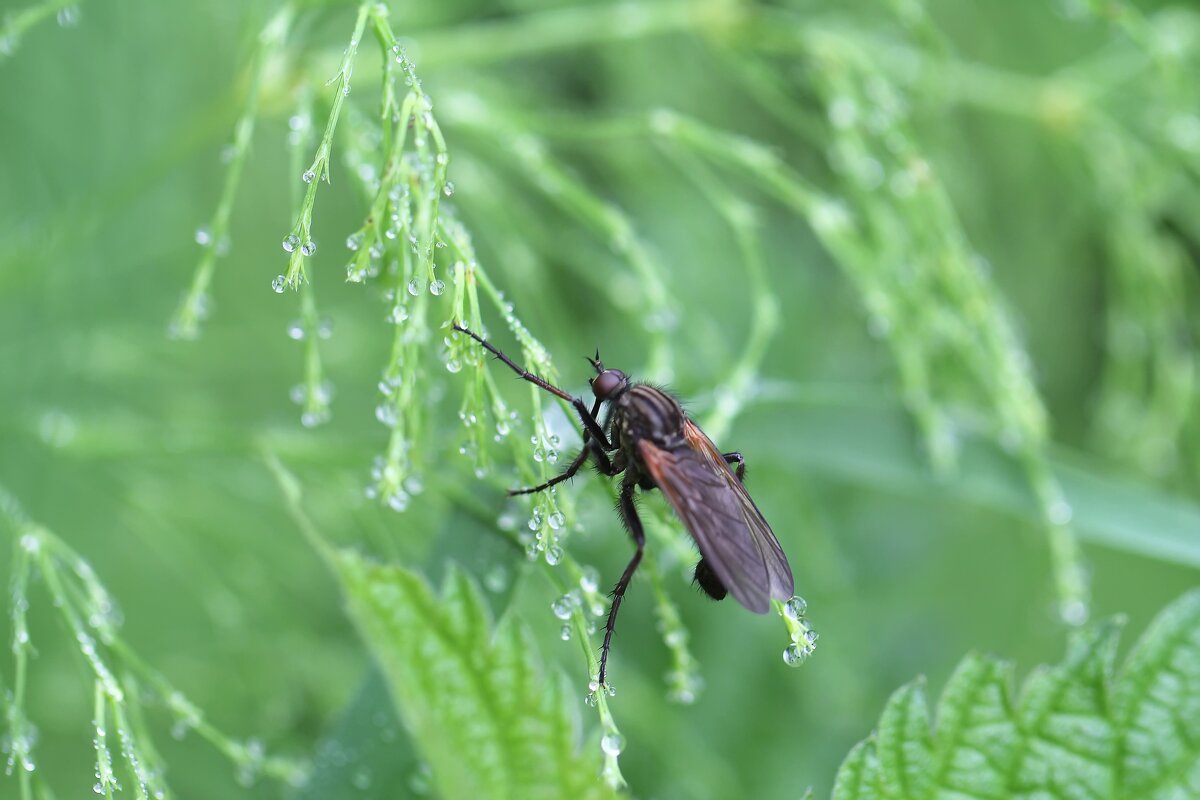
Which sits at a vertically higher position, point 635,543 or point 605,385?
point 605,385

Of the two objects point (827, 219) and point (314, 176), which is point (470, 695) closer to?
point (314, 176)

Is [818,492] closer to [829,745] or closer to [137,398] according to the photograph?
[829,745]

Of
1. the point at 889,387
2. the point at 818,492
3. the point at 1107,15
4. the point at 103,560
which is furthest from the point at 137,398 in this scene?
the point at 1107,15

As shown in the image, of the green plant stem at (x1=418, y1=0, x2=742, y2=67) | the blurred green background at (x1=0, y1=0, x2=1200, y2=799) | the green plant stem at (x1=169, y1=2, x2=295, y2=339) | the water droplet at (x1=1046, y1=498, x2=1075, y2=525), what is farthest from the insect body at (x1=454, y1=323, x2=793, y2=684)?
the green plant stem at (x1=418, y1=0, x2=742, y2=67)

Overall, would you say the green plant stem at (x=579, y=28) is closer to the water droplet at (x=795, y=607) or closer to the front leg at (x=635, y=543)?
the front leg at (x=635, y=543)

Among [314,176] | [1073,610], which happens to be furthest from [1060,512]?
[314,176]

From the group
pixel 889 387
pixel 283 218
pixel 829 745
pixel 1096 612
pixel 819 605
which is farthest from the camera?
pixel 283 218

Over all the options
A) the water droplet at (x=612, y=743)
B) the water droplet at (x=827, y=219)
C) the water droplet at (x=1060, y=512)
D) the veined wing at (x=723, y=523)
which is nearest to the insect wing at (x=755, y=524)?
the veined wing at (x=723, y=523)
